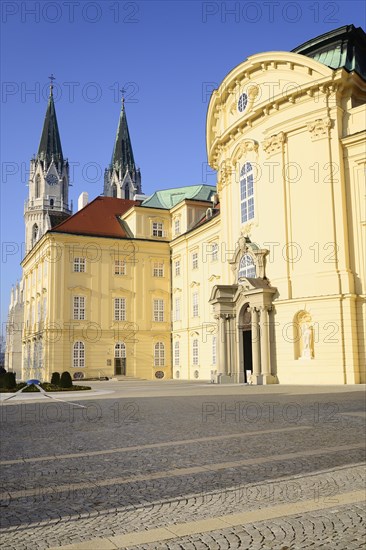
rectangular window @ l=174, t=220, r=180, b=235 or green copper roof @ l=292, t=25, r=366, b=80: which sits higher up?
green copper roof @ l=292, t=25, r=366, b=80

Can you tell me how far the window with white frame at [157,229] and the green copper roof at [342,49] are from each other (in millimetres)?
22339

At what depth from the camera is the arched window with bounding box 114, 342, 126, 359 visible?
157 feet

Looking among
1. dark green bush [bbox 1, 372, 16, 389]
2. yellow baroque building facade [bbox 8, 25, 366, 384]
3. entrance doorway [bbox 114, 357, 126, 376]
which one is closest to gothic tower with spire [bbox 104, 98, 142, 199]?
yellow baroque building facade [bbox 8, 25, 366, 384]

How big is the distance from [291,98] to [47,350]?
1088 inches

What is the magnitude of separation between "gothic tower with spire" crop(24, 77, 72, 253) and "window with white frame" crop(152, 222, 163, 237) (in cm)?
5030

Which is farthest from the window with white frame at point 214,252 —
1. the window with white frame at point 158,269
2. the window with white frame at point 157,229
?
the window with white frame at point 157,229

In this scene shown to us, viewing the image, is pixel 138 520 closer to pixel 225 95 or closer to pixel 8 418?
pixel 8 418

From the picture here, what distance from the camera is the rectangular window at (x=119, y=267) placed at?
49.2 meters

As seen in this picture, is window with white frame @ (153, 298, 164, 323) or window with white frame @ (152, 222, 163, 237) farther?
window with white frame @ (152, 222, 163, 237)

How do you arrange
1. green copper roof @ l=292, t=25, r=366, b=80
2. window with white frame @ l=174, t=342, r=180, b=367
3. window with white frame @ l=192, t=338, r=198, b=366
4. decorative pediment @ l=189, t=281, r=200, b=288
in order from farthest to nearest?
window with white frame @ l=174, t=342, r=180, b=367 → decorative pediment @ l=189, t=281, r=200, b=288 → window with white frame @ l=192, t=338, r=198, b=366 → green copper roof @ l=292, t=25, r=366, b=80

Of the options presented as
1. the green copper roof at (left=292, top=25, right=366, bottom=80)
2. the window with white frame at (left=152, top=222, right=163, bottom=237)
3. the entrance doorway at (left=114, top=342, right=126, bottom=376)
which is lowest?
the entrance doorway at (left=114, top=342, right=126, bottom=376)

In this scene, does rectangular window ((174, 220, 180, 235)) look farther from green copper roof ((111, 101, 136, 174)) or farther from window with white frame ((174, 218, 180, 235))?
green copper roof ((111, 101, 136, 174))

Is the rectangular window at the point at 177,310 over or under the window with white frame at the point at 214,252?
under

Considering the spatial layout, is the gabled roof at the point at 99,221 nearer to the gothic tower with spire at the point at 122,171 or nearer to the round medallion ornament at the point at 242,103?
the round medallion ornament at the point at 242,103
